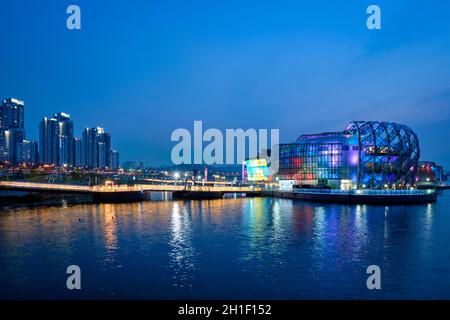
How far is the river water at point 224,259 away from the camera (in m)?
21.0

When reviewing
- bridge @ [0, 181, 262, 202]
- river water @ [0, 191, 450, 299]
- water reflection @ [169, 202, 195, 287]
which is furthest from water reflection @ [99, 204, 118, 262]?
bridge @ [0, 181, 262, 202]

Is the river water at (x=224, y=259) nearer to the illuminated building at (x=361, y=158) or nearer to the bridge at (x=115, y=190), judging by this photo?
the bridge at (x=115, y=190)

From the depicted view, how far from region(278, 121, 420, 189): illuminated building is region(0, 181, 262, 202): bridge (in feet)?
66.1

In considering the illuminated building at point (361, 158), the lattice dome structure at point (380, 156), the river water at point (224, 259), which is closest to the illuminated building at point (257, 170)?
the illuminated building at point (361, 158)

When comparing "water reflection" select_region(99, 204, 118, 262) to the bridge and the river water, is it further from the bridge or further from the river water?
the bridge

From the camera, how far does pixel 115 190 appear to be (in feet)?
288

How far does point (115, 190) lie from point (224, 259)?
6470 cm

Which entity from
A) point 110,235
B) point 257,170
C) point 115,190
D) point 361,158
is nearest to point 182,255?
point 110,235

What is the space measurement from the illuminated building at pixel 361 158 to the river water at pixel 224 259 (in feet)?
194

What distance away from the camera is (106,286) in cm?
2180

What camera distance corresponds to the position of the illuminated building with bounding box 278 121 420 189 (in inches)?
4107
